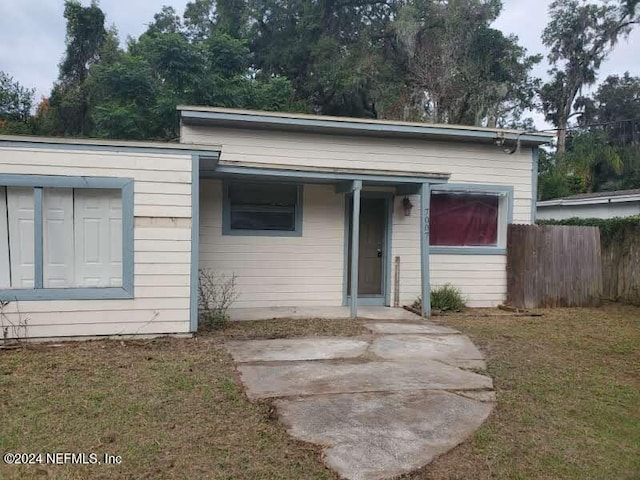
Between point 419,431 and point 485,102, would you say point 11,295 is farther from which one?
point 485,102

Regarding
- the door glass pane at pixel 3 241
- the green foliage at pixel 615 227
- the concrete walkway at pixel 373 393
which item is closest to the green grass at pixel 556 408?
the concrete walkway at pixel 373 393

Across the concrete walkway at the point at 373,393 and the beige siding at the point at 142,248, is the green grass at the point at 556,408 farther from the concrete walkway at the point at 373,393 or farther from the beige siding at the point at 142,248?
the beige siding at the point at 142,248

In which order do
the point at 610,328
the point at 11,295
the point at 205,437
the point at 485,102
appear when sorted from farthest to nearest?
the point at 485,102, the point at 610,328, the point at 11,295, the point at 205,437

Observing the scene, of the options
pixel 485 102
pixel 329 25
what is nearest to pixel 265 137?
pixel 485 102

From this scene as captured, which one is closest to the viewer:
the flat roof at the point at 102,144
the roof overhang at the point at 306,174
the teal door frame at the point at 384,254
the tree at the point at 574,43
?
the flat roof at the point at 102,144

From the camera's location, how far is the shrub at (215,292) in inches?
293

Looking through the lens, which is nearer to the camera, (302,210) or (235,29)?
(302,210)

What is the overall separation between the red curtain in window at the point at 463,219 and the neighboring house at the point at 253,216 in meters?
0.03

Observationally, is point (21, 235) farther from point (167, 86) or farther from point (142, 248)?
point (167, 86)

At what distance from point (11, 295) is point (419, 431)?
16.0 feet

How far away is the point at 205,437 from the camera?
3.33m

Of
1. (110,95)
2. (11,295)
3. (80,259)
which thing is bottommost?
(11,295)

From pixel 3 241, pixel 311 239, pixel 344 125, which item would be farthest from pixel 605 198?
pixel 3 241

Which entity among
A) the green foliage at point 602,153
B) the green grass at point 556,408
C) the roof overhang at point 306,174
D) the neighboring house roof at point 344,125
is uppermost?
the green foliage at point 602,153
